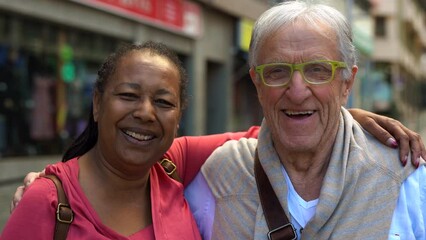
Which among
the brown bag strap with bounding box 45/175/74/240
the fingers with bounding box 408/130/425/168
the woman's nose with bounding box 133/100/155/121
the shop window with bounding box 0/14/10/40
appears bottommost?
the brown bag strap with bounding box 45/175/74/240

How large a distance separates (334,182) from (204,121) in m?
14.7

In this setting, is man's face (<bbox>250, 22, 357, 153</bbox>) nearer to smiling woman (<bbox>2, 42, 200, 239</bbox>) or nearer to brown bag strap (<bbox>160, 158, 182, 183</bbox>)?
smiling woman (<bbox>2, 42, 200, 239</bbox>)

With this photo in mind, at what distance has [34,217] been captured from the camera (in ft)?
7.41

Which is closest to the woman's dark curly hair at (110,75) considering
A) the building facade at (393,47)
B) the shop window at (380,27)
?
the building facade at (393,47)

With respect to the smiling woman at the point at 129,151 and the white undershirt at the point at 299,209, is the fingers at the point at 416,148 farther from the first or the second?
the smiling woman at the point at 129,151

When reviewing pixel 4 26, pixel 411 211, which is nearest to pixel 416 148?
pixel 411 211

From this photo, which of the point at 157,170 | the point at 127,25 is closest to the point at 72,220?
the point at 157,170

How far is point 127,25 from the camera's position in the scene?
42.4ft

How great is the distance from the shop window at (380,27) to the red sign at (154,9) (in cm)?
2790

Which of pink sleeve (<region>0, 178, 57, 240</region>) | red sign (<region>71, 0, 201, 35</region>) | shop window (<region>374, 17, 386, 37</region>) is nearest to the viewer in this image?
pink sleeve (<region>0, 178, 57, 240</region>)

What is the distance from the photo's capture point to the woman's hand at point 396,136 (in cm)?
252

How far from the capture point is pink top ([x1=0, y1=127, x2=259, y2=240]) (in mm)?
2262

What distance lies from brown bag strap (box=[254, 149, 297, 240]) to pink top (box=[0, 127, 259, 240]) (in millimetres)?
365

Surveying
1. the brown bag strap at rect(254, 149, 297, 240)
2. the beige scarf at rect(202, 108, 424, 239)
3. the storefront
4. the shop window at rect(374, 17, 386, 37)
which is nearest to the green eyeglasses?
the beige scarf at rect(202, 108, 424, 239)
